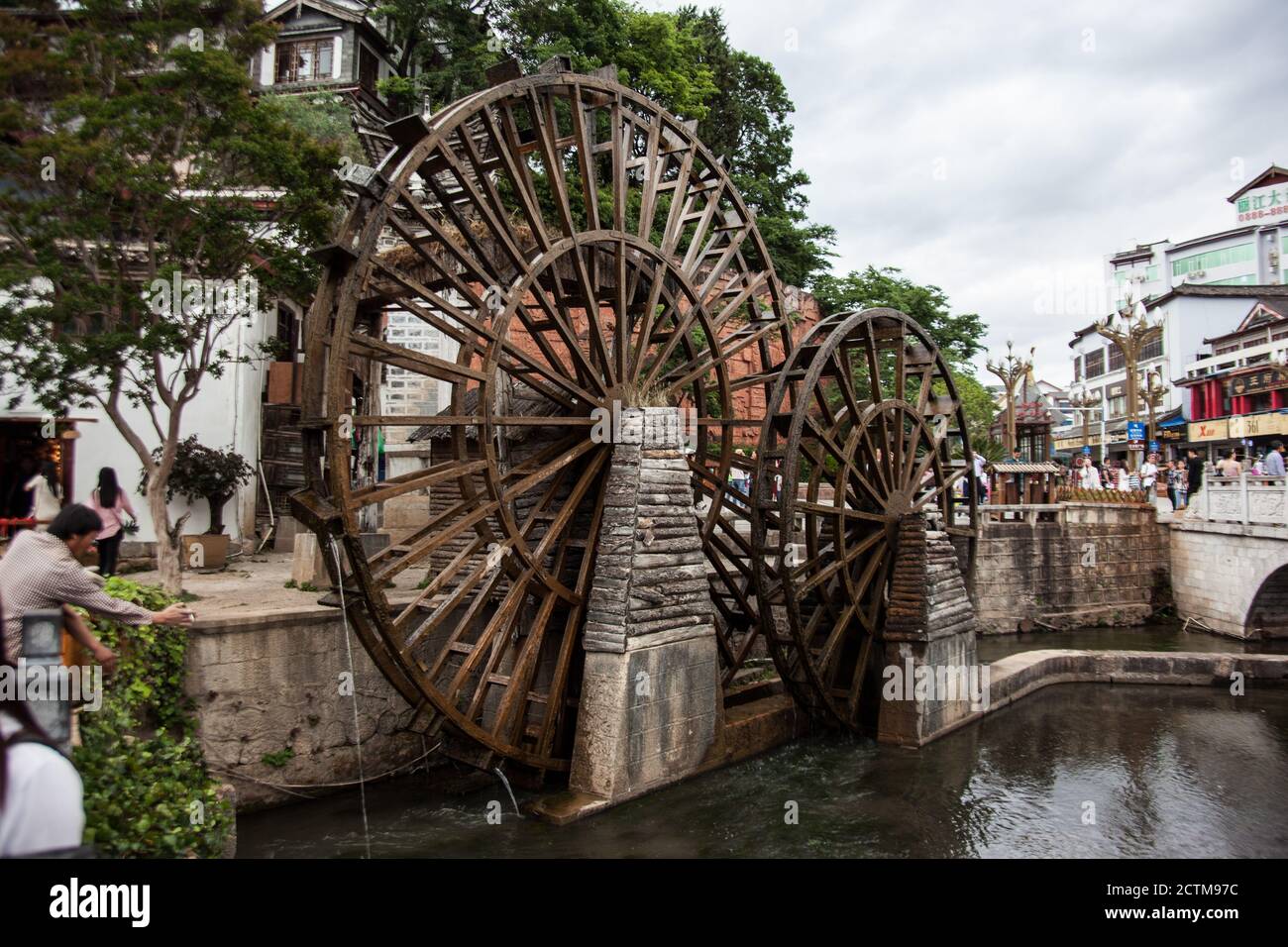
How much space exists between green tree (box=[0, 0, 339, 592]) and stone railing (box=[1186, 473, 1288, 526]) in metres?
16.8

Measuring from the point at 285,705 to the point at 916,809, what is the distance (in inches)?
235

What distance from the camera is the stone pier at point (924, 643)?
386 inches

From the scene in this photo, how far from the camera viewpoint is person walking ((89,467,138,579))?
8719 millimetres

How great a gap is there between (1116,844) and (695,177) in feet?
28.1

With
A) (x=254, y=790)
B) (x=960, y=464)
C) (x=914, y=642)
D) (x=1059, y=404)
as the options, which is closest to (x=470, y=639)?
(x=254, y=790)

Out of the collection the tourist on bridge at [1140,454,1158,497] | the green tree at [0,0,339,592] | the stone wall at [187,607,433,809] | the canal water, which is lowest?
the canal water

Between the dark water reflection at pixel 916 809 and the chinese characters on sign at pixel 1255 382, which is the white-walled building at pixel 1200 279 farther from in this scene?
the dark water reflection at pixel 916 809

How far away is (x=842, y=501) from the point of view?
32.6 feet

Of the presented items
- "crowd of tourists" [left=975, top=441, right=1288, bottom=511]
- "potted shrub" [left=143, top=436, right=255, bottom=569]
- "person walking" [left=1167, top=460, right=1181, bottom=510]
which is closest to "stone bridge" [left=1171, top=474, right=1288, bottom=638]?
"crowd of tourists" [left=975, top=441, right=1288, bottom=511]

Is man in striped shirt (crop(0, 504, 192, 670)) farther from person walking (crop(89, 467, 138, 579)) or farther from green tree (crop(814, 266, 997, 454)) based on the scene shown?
green tree (crop(814, 266, 997, 454))

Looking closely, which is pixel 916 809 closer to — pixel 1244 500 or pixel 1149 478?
pixel 1244 500

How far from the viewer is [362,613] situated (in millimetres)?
7047

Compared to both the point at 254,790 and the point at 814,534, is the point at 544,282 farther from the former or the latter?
the point at 254,790

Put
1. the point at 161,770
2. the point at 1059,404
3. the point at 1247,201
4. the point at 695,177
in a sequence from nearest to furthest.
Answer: the point at 161,770
the point at 695,177
the point at 1247,201
the point at 1059,404
